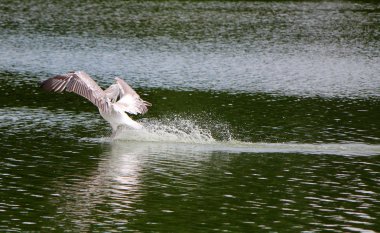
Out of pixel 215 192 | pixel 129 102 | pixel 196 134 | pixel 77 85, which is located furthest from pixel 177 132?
pixel 215 192

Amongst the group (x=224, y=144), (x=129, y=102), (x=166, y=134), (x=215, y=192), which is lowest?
(x=215, y=192)

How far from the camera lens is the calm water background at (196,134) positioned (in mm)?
20312

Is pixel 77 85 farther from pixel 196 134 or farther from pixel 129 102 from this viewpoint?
pixel 196 134

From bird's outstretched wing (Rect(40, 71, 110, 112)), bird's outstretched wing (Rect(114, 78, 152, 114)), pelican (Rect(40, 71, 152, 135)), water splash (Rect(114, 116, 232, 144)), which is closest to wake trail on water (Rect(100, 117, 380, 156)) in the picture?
water splash (Rect(114, 116, 232, 144))

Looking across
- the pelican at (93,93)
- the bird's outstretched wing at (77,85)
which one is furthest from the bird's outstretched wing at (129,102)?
the bird's outstretched wing at (77,85)

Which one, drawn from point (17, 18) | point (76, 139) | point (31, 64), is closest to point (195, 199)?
point (76, 139)

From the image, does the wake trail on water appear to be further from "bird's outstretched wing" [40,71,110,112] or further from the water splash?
"bird's outstretched wing" [40,71,110,112]

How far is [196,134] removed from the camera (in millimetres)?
29062

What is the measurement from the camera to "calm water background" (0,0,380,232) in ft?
66.6

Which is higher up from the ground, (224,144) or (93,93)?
(93,93)

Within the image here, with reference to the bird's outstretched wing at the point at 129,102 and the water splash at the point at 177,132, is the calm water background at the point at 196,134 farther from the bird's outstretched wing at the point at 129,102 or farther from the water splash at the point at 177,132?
the bird's outstretched wing at the point at 129,102

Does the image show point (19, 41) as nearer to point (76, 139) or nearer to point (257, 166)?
point (76, 139)

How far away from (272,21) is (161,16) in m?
8.15

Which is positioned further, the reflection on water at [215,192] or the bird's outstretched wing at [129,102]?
the bird's outstretched wing at [129,102]
